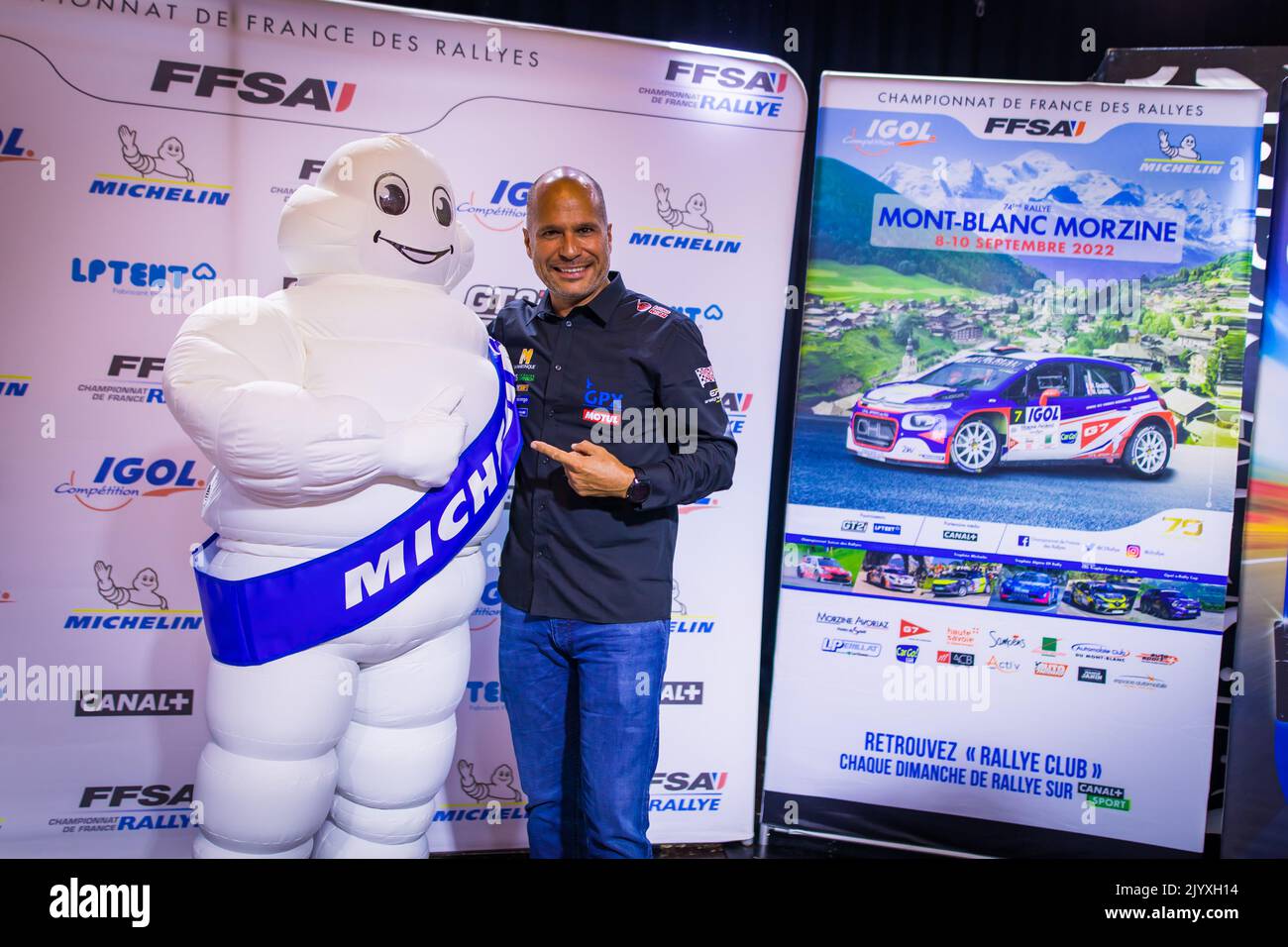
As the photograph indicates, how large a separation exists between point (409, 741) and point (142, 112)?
196cm

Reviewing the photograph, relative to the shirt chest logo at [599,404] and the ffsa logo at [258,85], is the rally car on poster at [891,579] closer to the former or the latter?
the shirt chest logo at [599,404]

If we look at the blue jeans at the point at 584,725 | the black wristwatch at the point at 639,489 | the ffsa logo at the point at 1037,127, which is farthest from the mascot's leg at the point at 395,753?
the ffsa logo at the point at 1037,127

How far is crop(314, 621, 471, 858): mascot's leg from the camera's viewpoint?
1.88 metres

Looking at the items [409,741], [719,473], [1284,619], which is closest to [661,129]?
[719,473]

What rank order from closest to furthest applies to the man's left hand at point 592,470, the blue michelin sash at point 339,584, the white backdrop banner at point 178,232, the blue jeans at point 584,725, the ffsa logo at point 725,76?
the blue michelin sash at point 339,584 < the man's left hand at point 592,470 < the blue jeans at point 584,725 < the white backdrop banner at point 178,232 < the ffsa logo at point 725,76

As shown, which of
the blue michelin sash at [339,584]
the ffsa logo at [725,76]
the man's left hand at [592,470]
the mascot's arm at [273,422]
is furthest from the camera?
the ffsa logo at [725,76]

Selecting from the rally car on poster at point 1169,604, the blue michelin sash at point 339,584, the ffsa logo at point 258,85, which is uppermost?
the ffsa logo at point 258,85

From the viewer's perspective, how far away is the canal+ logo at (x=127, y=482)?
262 cm

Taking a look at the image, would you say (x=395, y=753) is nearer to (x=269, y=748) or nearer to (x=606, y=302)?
(x=269, y=748)

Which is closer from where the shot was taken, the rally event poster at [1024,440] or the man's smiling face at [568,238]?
the man's smiling face at [568,238]

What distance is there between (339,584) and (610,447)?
0.65 meters

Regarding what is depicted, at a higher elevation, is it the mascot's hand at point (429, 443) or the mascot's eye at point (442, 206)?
the mascot's eye at point (442, 206)

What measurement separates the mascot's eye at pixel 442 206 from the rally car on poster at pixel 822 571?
1602 millimetres

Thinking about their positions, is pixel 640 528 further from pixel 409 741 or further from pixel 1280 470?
pixel 1280 470
